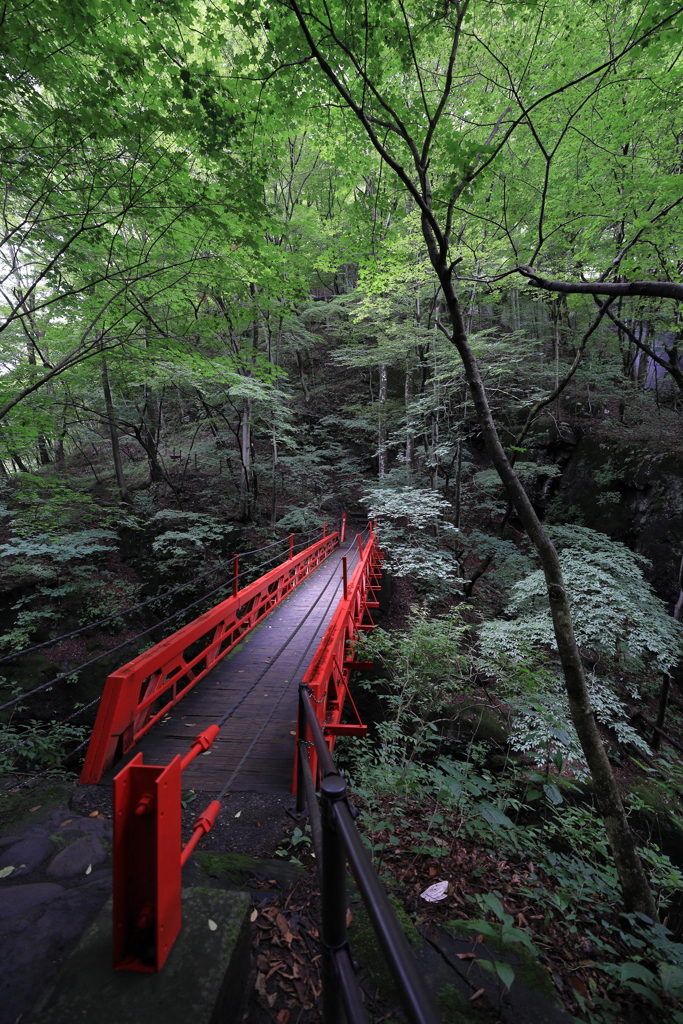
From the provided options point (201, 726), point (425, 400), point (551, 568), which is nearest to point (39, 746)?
point (201, 726)

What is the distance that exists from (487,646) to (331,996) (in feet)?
18.8

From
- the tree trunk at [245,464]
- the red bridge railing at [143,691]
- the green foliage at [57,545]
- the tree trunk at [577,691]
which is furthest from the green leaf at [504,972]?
the tree trunk at [245,464]

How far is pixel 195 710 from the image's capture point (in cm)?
430

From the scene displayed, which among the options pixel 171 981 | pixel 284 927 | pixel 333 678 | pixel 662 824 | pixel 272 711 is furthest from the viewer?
pixel 662 824

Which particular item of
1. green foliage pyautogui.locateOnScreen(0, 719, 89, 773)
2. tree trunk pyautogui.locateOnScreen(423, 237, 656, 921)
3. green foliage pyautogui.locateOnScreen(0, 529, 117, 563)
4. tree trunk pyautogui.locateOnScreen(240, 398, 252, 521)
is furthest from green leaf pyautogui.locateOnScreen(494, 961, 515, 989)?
tree trunk pyautogui.locateOnScreen(240, 398, 252, 521)

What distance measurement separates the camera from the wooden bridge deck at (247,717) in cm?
351

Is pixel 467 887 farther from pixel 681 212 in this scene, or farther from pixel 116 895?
pixel 681 212

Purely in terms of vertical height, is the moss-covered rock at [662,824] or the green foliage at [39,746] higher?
the green foliage at [39,746]

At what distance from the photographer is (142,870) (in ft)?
4.60

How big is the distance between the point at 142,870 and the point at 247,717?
10.1ft

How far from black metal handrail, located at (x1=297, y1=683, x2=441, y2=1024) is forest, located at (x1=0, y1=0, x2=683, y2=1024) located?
1.26 metres

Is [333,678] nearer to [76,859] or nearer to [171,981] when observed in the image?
[76,859]

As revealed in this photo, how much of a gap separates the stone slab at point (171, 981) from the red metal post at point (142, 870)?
2.4 inches

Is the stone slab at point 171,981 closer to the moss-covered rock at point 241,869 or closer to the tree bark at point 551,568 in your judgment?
the moss-covered rock at point 241,869
